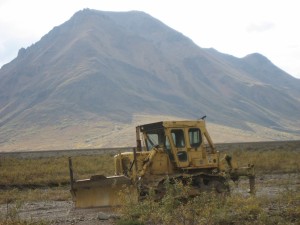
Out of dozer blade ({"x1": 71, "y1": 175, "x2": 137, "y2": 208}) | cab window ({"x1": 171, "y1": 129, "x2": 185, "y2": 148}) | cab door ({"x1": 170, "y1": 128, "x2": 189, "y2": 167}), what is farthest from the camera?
cab window ({"x1": 171, "y1": 129, "x2": 185, "y2": 148})

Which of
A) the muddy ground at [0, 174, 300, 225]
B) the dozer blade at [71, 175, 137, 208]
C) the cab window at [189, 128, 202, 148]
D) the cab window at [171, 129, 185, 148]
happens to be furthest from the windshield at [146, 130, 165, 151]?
the muddy ground at [0, 174, 300, 225]

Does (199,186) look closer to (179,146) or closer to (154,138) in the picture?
(179,146)

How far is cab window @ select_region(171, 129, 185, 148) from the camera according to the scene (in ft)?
52.9

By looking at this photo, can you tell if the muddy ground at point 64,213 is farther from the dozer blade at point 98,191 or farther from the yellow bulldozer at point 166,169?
the yellow bulldozer at point 166,169

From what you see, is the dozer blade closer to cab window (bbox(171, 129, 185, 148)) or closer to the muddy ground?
the muddy ground

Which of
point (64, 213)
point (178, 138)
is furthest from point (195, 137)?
point (64, 213)

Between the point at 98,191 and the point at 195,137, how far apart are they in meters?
3.73

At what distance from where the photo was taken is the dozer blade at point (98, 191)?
1536cm

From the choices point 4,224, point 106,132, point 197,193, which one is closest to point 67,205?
point 197,193

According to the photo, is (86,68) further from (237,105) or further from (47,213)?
(47,213)

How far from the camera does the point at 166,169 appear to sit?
52.9ft

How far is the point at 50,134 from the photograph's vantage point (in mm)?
134750

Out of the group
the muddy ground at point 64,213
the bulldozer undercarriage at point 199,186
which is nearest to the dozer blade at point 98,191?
the muddy ground at point 64,213

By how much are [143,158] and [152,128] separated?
1.19 meters
